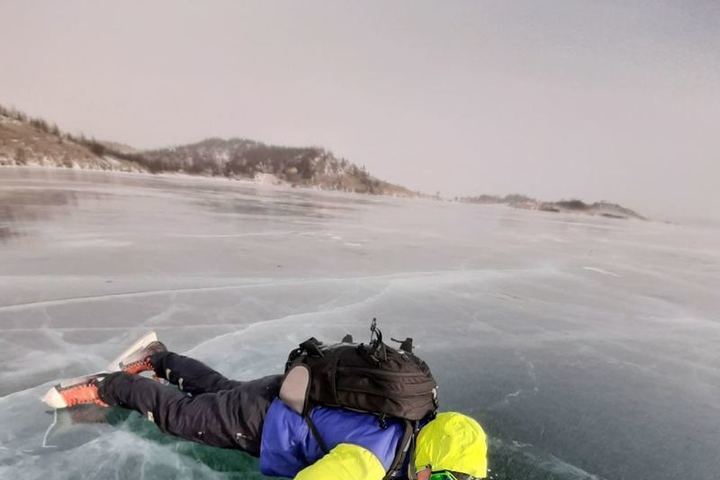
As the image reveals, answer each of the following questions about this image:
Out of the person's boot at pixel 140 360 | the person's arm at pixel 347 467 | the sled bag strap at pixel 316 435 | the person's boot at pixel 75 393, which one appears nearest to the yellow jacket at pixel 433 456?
the person's arm at pixel 347 467

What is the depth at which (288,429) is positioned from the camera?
2.34 meters

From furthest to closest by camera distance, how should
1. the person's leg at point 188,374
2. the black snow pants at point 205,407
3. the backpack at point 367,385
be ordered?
1. the person's leg at point 188,374
2. the black snow pants at point 205,407
3. the backpack at point 367,385

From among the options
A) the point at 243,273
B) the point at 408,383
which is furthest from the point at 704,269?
the point at 408,383

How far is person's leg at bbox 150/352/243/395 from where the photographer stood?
2.98m

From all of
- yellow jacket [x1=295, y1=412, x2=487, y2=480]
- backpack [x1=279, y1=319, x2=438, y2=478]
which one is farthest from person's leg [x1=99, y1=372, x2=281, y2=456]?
yellow jacket [x1=295, y1=412, x2=487, y2=480]

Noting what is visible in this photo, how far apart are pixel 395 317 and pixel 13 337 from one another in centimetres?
364

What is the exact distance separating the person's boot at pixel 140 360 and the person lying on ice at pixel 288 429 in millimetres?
318

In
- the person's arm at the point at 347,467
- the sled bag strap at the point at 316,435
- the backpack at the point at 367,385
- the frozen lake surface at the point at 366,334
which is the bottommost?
the frozen lake surface at the point at 366,334

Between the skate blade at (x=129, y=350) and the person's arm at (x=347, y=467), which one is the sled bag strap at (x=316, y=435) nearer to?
the person's arm at (x=347, y=467)

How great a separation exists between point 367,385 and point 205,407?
1.05m

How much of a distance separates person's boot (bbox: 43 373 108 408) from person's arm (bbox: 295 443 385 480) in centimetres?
171

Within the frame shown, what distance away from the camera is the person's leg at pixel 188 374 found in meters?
2.98

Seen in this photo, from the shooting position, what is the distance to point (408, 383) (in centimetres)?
217

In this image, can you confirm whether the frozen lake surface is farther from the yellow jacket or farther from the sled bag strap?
the yellow jacket
